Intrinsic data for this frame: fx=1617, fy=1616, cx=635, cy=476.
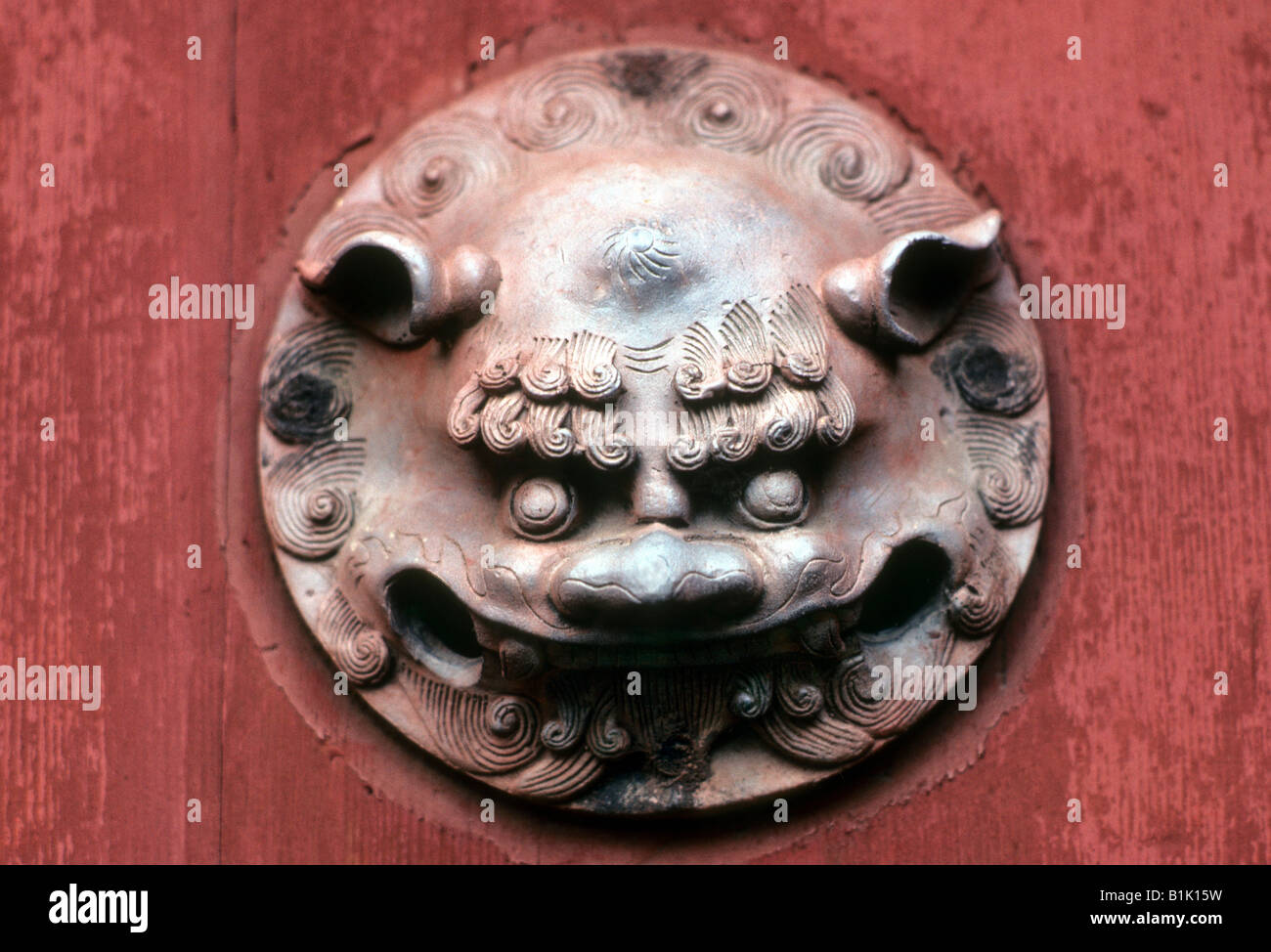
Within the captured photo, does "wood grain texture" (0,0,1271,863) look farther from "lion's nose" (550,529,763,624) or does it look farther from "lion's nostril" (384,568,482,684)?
"lion's nose" (550,529,763,624)

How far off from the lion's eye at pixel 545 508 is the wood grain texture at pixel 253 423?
303mm

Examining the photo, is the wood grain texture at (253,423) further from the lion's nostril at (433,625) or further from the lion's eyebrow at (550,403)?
the lion's eyebrow at (550,403)

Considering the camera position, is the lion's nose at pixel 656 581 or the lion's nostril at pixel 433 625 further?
the lion's nostril at pixel 433 625

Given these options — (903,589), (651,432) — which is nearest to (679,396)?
(651,432)

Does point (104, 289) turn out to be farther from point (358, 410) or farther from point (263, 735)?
point (263, 735)

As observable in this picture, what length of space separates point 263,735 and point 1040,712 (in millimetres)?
746

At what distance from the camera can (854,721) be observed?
1492mm

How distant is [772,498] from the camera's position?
139 cm

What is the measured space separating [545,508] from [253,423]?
1.24 feet

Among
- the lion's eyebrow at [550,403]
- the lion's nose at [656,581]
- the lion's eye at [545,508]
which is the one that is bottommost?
the lion's nose at [656,581]

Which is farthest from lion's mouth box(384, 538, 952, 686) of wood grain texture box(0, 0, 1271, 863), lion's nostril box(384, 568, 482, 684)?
wood grain texture box(0, 0, 1271, 863)

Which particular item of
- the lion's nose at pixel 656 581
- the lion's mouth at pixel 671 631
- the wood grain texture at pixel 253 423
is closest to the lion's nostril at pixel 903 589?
the lion's mouth at pixel 671 631

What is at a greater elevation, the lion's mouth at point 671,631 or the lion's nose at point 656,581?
the lion's nose at point 656,581

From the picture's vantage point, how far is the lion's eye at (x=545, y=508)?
4.55 feet
